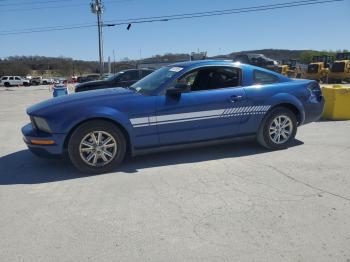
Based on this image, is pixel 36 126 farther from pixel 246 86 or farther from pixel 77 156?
pixel 246 86

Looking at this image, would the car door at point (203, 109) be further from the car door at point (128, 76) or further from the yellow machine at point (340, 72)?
the yellow machine at point (340, 72)

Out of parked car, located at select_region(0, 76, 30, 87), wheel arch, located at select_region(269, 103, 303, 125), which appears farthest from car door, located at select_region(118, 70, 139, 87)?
parked car, located at select_region(0, 76, 30, 87)

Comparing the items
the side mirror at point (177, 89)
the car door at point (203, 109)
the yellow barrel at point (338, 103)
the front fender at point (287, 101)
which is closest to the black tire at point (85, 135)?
the car door at point (203, 109)

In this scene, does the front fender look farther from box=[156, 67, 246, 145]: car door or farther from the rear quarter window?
box=[156, 67, 246, 145]: car door

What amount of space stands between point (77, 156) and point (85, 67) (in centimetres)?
11885

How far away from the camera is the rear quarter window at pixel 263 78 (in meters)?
5.67

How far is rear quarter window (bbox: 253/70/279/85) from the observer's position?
567 centimetres

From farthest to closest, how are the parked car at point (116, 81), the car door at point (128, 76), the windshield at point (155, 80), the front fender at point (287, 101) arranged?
the car door at point (128, 76) → the parked car at point (116, 81) → the front fender at point (287, 101) → the windshield at point (155, 80)

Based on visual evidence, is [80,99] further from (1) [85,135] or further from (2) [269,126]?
(2) [269,126]

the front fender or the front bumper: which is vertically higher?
the front fender

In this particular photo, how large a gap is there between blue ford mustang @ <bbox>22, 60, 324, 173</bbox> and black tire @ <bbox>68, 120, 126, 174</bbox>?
0.01m

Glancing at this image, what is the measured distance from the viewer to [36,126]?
16.2 ft

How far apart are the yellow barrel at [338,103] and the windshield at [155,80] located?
468 cm

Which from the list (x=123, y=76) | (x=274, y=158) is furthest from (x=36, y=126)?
(x=123, y=76)
